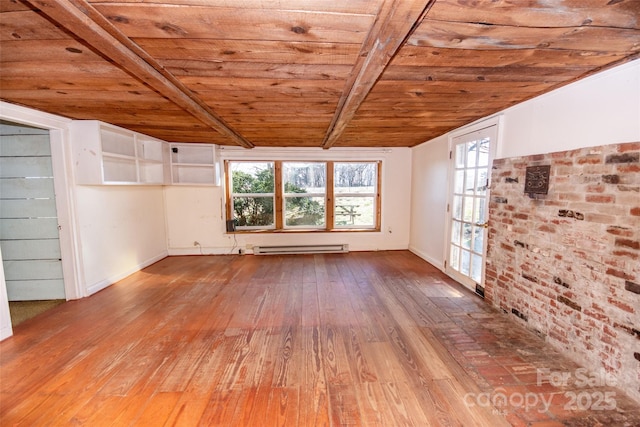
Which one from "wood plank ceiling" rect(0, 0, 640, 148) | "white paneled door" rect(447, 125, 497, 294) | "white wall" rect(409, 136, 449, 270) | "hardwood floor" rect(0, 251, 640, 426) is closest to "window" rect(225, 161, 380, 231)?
"white wall" rect(409, 136, 449, 270)

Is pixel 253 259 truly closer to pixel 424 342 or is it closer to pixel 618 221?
pixel 424 342

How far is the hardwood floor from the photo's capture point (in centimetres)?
151

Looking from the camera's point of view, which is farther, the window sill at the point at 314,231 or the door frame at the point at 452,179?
the window sill at the point at 314,231

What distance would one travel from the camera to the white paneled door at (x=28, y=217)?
9.43ft

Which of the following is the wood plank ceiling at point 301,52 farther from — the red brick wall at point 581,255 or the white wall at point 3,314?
the white wall at point 3,314

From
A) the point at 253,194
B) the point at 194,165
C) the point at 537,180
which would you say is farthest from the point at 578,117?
the point at 194,165

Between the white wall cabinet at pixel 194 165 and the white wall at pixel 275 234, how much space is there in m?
0.20

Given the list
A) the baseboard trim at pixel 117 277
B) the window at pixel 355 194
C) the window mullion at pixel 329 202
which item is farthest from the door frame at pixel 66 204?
the window at pixel 355 194

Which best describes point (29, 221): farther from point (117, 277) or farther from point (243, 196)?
point (243, 196)

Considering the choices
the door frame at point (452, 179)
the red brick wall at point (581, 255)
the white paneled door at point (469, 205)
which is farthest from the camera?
the white paneled door at point (469, 205)

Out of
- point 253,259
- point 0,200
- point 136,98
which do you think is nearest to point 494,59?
point 136,98

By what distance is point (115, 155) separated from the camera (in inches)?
129

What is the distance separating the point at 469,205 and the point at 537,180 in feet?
3.50

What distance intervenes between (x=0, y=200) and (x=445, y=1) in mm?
4579
